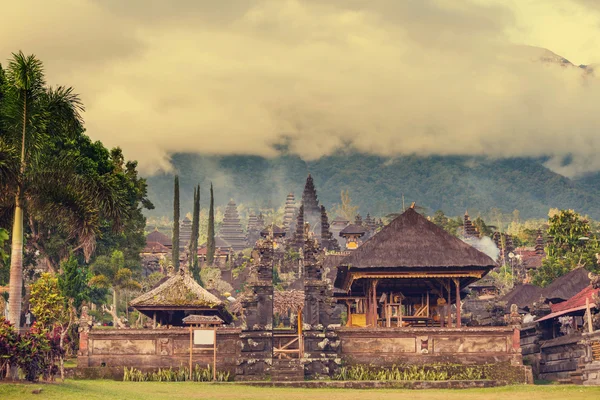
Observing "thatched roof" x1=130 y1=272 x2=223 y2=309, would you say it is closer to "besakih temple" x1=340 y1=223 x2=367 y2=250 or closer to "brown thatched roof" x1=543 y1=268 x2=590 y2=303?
"brown thatched roof" x1=543 y1=268 x2=590 y2=303

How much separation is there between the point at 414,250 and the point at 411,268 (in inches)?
41.6

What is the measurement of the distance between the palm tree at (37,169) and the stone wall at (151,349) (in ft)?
28.1

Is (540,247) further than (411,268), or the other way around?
(540,247)

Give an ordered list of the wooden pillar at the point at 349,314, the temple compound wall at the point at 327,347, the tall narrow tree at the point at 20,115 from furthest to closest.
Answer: the wooden pillar at the point at 349,314
the temple compound wall at the point at 327,347
the tall narrow tree at the point at 20,115

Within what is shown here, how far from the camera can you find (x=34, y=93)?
33.5 meters

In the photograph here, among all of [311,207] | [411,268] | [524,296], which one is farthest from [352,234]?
[411,268]

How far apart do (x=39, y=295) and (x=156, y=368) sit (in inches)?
556

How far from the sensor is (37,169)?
33.9m

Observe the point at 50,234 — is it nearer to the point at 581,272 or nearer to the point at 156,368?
the point at 156,368

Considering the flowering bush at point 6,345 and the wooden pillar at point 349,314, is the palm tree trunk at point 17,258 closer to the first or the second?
the flowering bush at point 6,345

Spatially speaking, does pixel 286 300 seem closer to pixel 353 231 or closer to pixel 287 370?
pixel 287 370

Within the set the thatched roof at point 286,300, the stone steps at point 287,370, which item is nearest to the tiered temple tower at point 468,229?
the thatched roof at point 286,300

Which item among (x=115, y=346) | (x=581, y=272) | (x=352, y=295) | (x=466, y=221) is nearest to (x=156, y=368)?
(x=115, y=346)

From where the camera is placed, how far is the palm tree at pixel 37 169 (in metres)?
33.0
